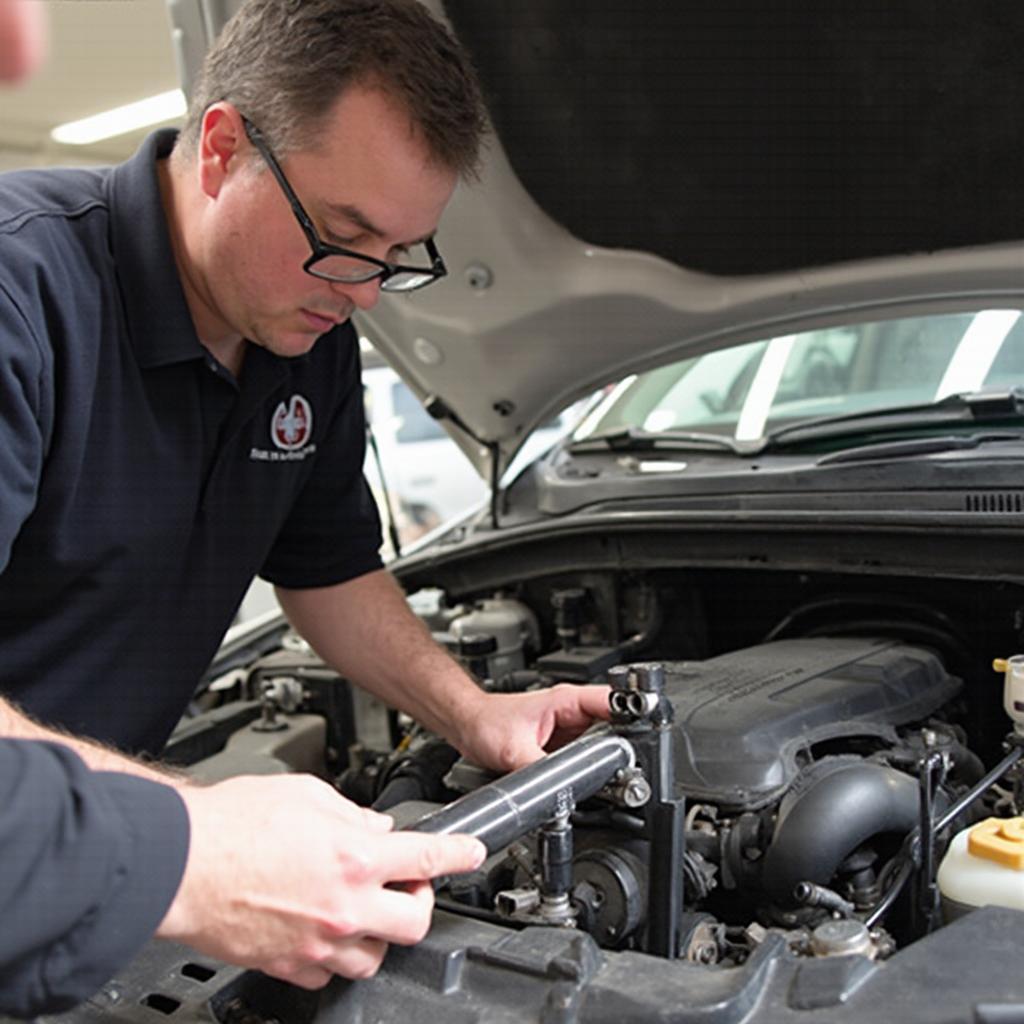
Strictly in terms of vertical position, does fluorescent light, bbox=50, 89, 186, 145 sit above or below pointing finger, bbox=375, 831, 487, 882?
above

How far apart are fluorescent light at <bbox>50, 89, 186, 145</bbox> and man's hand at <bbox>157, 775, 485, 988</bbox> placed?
4401 millimetres

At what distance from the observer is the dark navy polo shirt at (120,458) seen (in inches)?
50.5

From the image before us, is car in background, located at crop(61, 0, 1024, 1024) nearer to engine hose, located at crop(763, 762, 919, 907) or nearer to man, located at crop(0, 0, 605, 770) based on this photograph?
engine hose, located at crop(763, 762, 919, 907)

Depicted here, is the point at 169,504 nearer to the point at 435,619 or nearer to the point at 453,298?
the point at 453,298

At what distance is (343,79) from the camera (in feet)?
4.19

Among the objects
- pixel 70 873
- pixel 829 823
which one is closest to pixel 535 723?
pixel 829 823

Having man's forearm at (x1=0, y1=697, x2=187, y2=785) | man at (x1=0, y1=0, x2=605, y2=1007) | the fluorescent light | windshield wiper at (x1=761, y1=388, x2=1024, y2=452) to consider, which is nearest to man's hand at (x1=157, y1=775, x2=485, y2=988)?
man's forearm at (x1=0, y1=697, x2=187, y2=785)

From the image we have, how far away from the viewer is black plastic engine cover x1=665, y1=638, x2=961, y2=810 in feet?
4.03

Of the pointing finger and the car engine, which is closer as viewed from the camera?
the pointing finger

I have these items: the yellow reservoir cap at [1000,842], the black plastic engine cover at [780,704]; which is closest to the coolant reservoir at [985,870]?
the yellow reservoir cap at [1000,842]

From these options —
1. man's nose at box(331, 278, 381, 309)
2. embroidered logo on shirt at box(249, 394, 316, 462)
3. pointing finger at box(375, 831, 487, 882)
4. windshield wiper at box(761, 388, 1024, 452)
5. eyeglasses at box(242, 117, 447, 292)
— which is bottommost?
pointing finger at box(375, 831, 487, 882)

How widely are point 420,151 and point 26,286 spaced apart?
45 cm

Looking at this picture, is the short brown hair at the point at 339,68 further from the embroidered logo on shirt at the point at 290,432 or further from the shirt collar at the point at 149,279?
the embroidered logo on shirt at the point at 290,432

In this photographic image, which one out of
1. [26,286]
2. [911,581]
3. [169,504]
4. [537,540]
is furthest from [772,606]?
[26,286]
